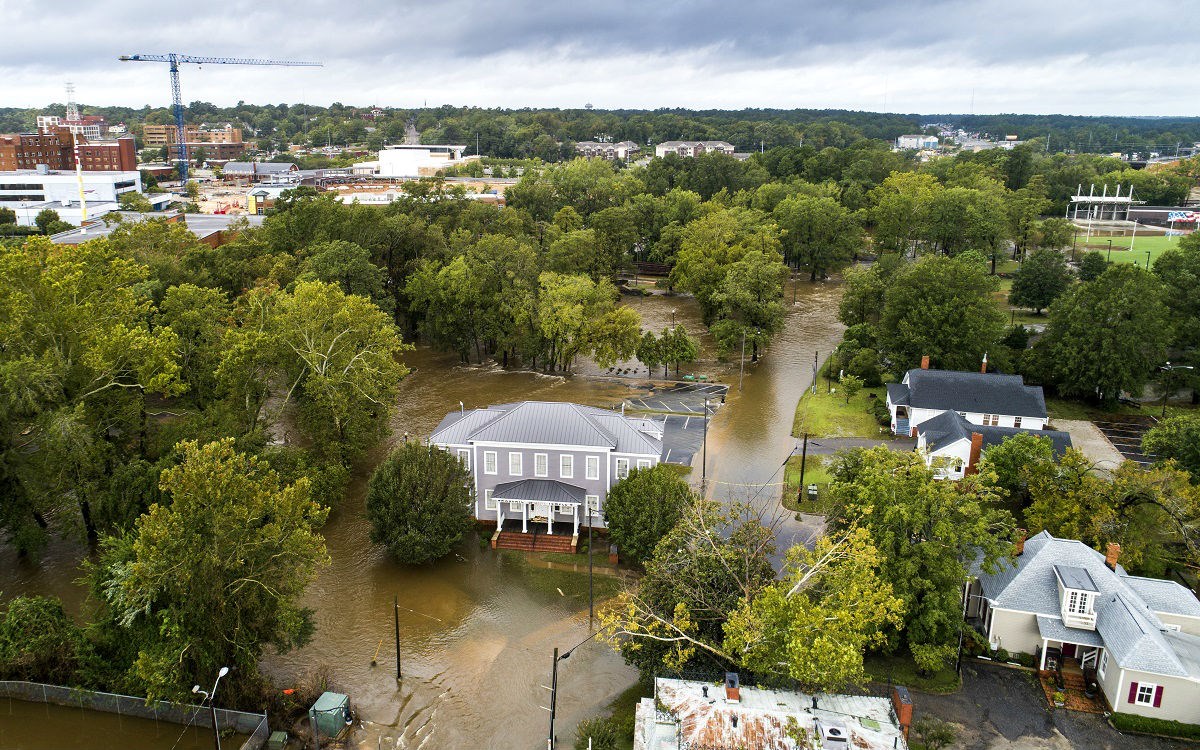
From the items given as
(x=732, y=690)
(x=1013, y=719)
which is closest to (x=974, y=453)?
(x=1013, y=719)

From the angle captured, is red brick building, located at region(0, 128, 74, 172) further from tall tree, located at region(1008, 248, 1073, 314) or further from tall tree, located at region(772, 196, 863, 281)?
tall tree, located at region(1008, 248, 1073, 314)

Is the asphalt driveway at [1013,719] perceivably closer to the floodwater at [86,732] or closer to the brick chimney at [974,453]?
the brick chimney at [974,453]

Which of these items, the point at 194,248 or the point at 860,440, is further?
the point at 194,248

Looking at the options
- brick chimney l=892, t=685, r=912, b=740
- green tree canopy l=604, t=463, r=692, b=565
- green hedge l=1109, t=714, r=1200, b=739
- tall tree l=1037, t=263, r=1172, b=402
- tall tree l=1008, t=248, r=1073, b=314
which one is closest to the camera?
brick chimney l=892, t=685, r=912, b=740

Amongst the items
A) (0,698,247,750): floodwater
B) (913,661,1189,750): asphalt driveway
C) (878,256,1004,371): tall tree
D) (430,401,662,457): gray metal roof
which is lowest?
(0,698,247,750): floodwater

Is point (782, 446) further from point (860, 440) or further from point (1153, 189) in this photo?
point (1153, 189)

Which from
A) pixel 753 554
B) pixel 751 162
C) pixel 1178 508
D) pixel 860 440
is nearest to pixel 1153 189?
pixel 751 162

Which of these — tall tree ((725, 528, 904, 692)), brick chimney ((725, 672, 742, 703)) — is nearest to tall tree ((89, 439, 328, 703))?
brick chimney ((725, 672, 742, 703))
